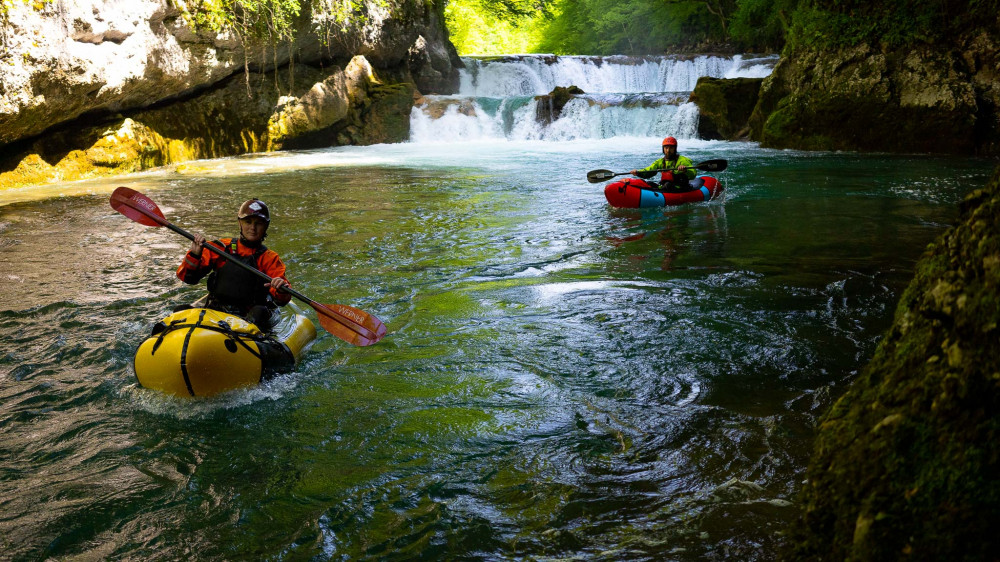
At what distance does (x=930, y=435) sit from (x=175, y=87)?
15.6 meters

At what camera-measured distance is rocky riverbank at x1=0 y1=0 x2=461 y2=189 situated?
36.7 ft

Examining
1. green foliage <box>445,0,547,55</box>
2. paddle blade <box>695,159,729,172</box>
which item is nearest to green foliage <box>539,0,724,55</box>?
green foliage <box>445,0,547,55</box>

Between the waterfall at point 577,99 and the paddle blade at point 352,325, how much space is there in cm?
1492

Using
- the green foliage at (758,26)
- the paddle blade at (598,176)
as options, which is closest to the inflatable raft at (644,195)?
the paddle blade at (598,176)

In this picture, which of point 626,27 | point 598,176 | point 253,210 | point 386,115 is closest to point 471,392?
point 253,210

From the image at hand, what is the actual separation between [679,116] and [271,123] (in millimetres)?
10071

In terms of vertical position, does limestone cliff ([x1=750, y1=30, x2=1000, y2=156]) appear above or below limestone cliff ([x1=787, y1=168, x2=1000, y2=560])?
above

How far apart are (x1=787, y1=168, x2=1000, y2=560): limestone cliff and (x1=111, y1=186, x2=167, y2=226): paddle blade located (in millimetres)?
3945

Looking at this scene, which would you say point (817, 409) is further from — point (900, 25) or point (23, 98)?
point (900, 25)

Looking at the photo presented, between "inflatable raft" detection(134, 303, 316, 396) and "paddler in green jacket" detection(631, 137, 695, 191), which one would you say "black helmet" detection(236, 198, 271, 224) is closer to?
"inflatable raft" detection(134, 303, 316, 396)

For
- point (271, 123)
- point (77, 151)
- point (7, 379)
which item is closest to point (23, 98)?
point (77, 151)

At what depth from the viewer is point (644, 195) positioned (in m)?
8.91

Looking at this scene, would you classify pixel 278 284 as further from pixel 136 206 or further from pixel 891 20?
pixel 891 20

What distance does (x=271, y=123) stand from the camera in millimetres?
17766
